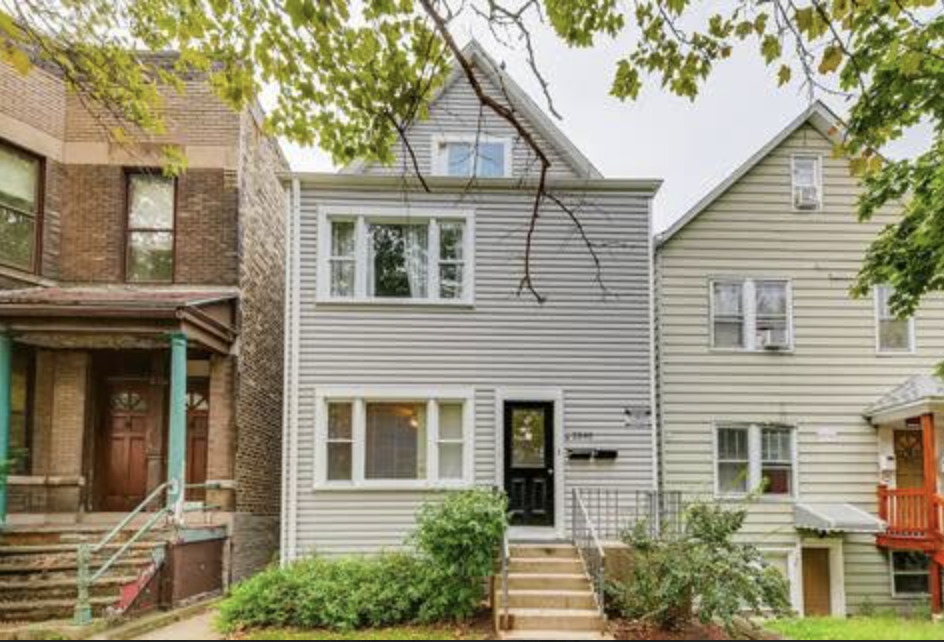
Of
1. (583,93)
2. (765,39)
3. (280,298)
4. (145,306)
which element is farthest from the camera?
(280,298)

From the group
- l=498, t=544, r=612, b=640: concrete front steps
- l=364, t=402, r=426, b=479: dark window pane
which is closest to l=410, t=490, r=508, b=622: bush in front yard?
l=498, t=544, r=612, b=640: concrete front steps

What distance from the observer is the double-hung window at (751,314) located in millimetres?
13945

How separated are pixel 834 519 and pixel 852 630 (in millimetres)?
→ 4266

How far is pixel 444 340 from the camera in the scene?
42.1ft

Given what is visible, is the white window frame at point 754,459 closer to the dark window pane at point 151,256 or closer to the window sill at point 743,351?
the window sill at point 743,351

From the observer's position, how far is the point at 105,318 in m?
10.8

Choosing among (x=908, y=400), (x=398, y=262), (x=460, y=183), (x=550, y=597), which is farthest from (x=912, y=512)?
(x=398, y=262)

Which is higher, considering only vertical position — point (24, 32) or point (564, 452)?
point (24, 32)

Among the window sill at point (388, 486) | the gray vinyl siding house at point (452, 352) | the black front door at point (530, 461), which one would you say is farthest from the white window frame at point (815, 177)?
the window sill at point (388, 486)

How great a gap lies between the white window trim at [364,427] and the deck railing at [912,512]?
717 cm

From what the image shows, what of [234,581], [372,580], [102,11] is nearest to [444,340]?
[372,580]

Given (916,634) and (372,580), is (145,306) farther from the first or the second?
(916,634)

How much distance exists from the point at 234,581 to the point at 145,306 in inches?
181

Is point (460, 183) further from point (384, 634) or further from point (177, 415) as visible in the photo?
point (384, 634)
